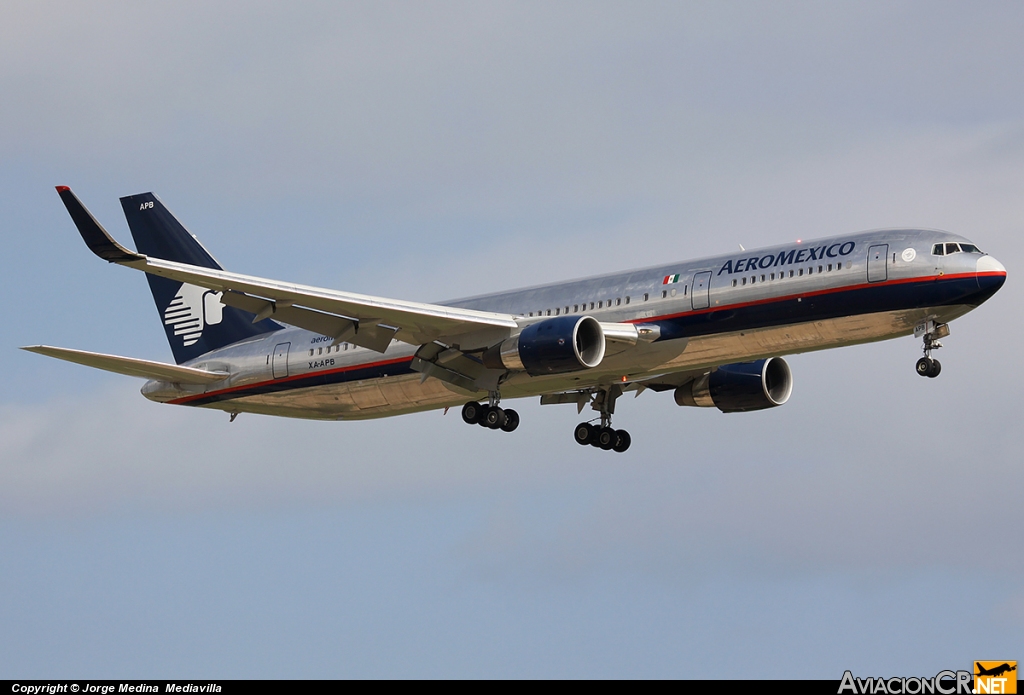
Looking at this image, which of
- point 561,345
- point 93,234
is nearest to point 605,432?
point 561,345

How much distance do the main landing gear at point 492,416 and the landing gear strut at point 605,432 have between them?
428 cm

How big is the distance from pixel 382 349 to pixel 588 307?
634 centimetres

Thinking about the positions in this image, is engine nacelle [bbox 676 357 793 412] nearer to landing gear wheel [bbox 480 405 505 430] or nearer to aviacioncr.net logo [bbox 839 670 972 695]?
landing gear wheel [bbox 480 405 505 430]

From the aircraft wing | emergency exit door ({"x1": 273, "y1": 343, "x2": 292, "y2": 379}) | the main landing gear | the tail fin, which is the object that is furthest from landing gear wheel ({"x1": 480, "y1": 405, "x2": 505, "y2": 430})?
the tail fin

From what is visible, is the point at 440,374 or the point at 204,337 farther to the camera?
the point at 204,337

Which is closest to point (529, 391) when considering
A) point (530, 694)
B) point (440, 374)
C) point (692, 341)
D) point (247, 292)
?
point (440, 374)

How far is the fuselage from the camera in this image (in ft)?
135

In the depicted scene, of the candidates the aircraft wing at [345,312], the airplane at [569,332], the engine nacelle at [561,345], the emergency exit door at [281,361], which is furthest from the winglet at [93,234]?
the emergency exit door at [281,361]

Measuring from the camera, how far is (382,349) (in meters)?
46.3

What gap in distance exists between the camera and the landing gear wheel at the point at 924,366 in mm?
41469

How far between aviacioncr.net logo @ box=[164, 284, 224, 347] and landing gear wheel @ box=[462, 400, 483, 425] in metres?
10.5

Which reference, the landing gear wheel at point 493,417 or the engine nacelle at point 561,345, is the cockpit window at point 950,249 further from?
the landing gear wheel at point 493,417

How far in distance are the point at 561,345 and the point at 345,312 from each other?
6306mm

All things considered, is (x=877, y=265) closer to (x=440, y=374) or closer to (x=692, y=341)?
(x=692, y=341)
